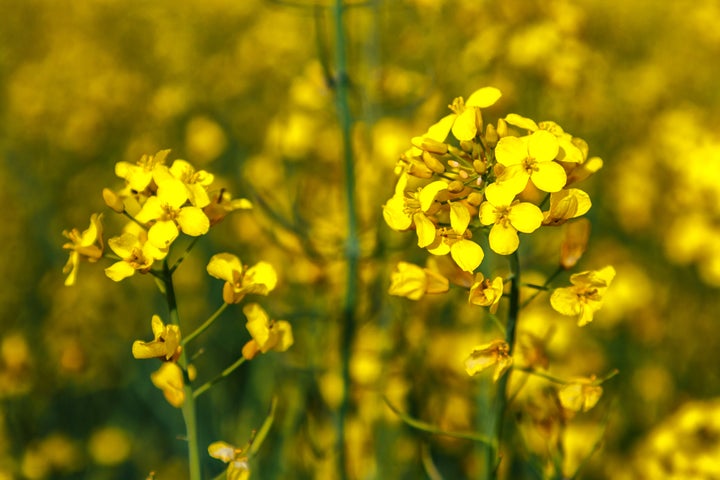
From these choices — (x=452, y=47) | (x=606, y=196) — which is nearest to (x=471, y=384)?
(x=452, y=47)

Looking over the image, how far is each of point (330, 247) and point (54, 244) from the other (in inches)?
84.6

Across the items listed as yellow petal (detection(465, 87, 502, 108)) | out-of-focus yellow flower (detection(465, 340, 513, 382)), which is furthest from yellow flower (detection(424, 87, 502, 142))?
out-of-focus yellow flower (detection(465, 340, 513, 382))

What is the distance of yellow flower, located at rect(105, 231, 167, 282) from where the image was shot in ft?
4.29

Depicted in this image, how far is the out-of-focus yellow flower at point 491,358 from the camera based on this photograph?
1.32 metres

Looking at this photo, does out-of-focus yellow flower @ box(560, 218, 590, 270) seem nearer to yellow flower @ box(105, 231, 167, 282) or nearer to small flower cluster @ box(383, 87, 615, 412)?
small flower cluster @ box(383, 87, 615, 412)

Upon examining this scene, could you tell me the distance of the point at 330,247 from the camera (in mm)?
2451

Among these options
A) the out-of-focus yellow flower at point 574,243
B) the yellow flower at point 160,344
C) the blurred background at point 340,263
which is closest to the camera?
the yellow flower at point 160,344

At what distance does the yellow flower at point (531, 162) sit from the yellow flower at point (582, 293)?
0.62 feet

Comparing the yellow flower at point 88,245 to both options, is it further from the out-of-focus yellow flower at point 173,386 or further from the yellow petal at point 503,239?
the yellow petal at point 503,239

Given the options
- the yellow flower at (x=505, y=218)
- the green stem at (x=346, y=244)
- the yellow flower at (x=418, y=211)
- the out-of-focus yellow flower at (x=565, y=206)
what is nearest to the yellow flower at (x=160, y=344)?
the yellow flower at (x=418, y=211)

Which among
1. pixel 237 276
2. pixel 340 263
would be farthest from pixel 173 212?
pixel 340 263

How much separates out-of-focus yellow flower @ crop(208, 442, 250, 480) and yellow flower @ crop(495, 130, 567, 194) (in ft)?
2.11

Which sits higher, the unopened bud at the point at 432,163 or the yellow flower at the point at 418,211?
the unopened bud at the point at 432,163

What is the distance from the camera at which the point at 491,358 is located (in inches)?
52.4
